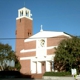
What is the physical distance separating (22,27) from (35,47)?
23.1 ft

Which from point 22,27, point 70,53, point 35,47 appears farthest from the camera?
point 22,27

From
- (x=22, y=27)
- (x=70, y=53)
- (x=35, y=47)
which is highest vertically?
(x=22, y=27)

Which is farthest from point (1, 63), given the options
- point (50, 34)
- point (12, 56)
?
point (50, 34)

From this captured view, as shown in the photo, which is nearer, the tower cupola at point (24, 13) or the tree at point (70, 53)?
the tree at point (70, 53)

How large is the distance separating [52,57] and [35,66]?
5.93 meters

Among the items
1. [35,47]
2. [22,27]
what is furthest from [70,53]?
[22,27]

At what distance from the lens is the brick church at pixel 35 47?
151ft

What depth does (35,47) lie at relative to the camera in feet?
161

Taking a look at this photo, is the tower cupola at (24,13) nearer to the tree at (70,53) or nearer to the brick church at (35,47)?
the brick church at (35,47)

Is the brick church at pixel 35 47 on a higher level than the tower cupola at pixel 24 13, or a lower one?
lower

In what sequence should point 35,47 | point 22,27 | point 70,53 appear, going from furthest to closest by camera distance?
point 22,27 → point 35,47 → point 70,53

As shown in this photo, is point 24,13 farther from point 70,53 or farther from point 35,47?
point 70,53

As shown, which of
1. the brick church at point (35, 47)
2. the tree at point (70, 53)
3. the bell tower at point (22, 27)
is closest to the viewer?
the tree at point (70, 53)

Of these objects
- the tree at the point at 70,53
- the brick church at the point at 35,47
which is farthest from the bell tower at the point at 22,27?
the tree at the point at 70,53
